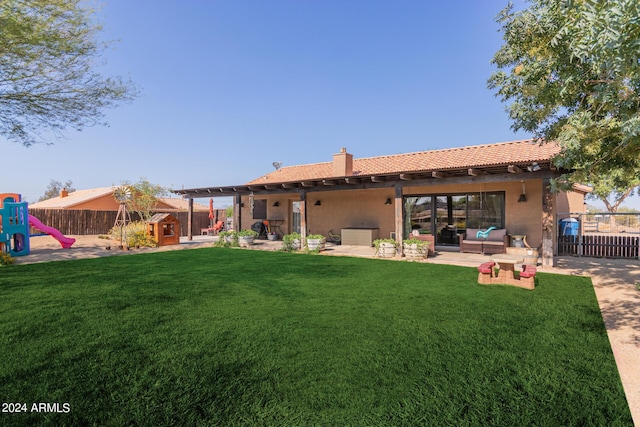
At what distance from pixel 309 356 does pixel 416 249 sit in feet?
24.4

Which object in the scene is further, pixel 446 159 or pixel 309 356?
pixel 446 159

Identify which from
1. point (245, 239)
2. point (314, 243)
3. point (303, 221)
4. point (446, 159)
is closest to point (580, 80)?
point (314, 243)

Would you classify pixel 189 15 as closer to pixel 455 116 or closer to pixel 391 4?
pixel 391 4

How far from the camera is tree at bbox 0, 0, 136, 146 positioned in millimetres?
8672

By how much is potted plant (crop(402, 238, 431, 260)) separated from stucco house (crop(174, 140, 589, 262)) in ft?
2.65

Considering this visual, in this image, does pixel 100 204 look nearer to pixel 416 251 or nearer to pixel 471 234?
pixel 416 251

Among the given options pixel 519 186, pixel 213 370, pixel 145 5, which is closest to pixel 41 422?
pixel 213 370

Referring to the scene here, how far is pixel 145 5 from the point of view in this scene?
9984 millimetres

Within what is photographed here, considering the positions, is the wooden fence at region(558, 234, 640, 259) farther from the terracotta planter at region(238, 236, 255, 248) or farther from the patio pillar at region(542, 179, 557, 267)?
the terracotta planter at region(238, 236, 255, 248)

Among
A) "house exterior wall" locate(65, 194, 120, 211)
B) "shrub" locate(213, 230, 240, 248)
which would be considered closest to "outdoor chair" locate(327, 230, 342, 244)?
"shrub" locate(213, 230, 240, 248)

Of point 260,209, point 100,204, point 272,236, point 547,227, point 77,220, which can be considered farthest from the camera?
point 100,204

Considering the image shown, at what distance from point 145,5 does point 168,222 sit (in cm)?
861

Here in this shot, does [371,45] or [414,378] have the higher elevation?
[371,45]

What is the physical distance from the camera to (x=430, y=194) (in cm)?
1309
